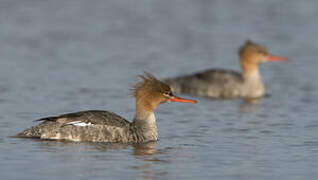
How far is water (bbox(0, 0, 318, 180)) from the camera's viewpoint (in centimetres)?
1072

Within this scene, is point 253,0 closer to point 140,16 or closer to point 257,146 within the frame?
point 140,16

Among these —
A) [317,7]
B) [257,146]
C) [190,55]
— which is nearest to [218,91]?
[190,55]

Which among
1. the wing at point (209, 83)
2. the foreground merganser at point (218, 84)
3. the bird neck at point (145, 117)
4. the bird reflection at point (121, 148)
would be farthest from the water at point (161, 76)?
the wing at point (209, 83)

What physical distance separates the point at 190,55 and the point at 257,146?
9888 millimetres

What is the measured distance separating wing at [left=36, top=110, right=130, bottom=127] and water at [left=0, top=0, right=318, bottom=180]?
0.37m

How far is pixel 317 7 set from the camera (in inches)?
1059

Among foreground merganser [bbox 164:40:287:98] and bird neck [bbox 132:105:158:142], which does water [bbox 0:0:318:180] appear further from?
foreground merganser [bbox 164:40:287:98]

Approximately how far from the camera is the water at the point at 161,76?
35.2ft

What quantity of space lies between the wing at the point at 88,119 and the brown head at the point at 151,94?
0.63 m

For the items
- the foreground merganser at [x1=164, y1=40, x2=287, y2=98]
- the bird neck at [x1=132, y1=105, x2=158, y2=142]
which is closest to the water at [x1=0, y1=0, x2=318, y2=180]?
the bird neck at [x1=132, y1=105, x2=158, y2=142]

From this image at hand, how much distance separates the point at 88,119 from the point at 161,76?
7307 mm

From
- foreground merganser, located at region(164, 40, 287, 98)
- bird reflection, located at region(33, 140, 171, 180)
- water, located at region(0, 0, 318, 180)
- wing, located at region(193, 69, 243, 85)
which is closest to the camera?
bird reflection, located at region(33, 140, 171, 180)

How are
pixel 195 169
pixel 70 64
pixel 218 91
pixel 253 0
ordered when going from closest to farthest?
pixel 195 169
pixel 218 91
pixel 70 64
pixel 253 0

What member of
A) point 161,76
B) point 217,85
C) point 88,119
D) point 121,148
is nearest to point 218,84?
point 217,85
